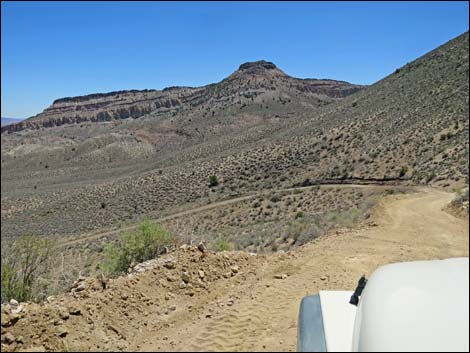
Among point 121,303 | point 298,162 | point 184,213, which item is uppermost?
point 298,162

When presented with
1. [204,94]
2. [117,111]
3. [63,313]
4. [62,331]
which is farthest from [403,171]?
[117,111]

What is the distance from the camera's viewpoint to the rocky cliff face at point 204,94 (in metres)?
139

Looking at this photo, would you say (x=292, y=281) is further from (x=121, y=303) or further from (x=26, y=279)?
(x=26, y=279)

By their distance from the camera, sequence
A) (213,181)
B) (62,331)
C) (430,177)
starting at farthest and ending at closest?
(213,181)
(430,177)
(62,331)

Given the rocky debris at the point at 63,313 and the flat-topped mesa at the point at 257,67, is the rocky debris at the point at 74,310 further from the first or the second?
the flat-topped mesa at the point at 257,67

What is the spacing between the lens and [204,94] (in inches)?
5782

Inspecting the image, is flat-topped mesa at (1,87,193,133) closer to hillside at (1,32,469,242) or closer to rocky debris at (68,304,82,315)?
hillside at (1,32,469,242)

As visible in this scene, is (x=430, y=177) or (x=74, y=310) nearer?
(x=74, y=310)

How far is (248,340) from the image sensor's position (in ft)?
28.2

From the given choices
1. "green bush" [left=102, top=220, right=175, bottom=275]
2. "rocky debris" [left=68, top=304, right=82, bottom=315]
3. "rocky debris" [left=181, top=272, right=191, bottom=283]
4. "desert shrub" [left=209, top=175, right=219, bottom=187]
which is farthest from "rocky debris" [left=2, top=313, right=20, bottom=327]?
"desert shrub" [left=209, top=175, right=219, bottom=187]

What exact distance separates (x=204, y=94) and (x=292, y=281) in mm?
139071

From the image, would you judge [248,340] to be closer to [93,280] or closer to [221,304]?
[221,304]

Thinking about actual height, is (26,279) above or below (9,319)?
below

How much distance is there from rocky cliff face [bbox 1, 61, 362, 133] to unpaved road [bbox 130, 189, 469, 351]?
11506cm
